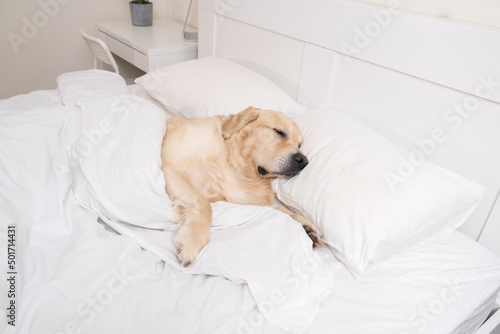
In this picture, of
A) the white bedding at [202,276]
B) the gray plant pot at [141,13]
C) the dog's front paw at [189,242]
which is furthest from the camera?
the gray plant pot at [141,13]

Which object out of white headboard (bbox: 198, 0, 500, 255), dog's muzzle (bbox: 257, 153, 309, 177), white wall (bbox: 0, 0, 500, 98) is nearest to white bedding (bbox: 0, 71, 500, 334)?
dog's muzzle (bbox: 257, 153, 309, 177)

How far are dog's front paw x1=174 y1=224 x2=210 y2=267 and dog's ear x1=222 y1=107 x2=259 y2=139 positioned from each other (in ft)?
1.68

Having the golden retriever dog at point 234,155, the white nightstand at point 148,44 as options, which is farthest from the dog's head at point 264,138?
the white nightstand at point 148,44

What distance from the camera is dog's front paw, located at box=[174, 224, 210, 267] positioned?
46.9 inches

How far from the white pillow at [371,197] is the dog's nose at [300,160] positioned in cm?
2

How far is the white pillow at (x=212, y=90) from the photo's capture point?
1.91 m

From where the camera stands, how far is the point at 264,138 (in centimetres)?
159

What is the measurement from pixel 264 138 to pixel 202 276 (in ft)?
2.18

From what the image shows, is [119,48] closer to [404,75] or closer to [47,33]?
[47,33]

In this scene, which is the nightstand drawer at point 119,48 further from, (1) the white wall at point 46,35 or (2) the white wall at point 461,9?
(2) the white wall at point 461,9

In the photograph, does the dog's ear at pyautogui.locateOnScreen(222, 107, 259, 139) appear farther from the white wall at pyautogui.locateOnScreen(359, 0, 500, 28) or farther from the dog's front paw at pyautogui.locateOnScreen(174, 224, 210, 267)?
the white wall at pyautogui.locateOnScreen(359, 0, 500, 28)

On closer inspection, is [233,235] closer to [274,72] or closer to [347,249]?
[347,249]

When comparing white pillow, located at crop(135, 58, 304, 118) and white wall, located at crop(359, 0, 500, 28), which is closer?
white wall, located at crop(359, 0, 500, 28)

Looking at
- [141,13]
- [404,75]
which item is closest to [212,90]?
[404,75]
